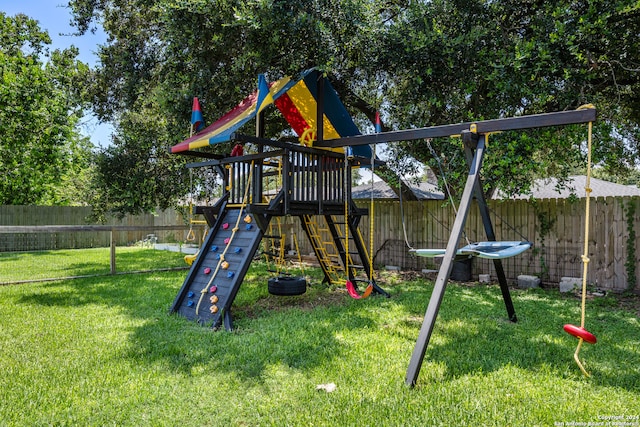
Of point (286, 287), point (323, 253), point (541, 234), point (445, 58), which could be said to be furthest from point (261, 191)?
point (541, 234)

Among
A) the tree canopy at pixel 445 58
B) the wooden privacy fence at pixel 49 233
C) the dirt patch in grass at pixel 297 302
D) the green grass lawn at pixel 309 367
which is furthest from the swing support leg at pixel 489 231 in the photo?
the wooden privacy fence at pixel 49 233

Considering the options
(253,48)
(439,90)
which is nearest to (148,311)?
(253,48)

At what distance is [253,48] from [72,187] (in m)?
16.9

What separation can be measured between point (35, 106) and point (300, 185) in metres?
8.97

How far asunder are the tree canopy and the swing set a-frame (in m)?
0.81

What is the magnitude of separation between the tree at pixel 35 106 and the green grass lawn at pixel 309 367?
21.3ft

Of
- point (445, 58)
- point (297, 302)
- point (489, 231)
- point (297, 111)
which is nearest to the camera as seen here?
point (489, 231)

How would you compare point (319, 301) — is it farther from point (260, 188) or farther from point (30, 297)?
point (30, 297)

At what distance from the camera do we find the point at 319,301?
5906mm

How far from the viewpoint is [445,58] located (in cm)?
632

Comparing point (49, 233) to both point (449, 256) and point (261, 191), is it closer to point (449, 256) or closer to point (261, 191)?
point (261, 191)

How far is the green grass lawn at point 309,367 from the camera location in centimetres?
247

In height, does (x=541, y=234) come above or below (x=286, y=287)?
above

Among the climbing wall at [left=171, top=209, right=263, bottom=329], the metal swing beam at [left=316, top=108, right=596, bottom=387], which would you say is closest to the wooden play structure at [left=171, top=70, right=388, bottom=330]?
the climbing wall at [left=171, top=209, right=263, bottom=329]
